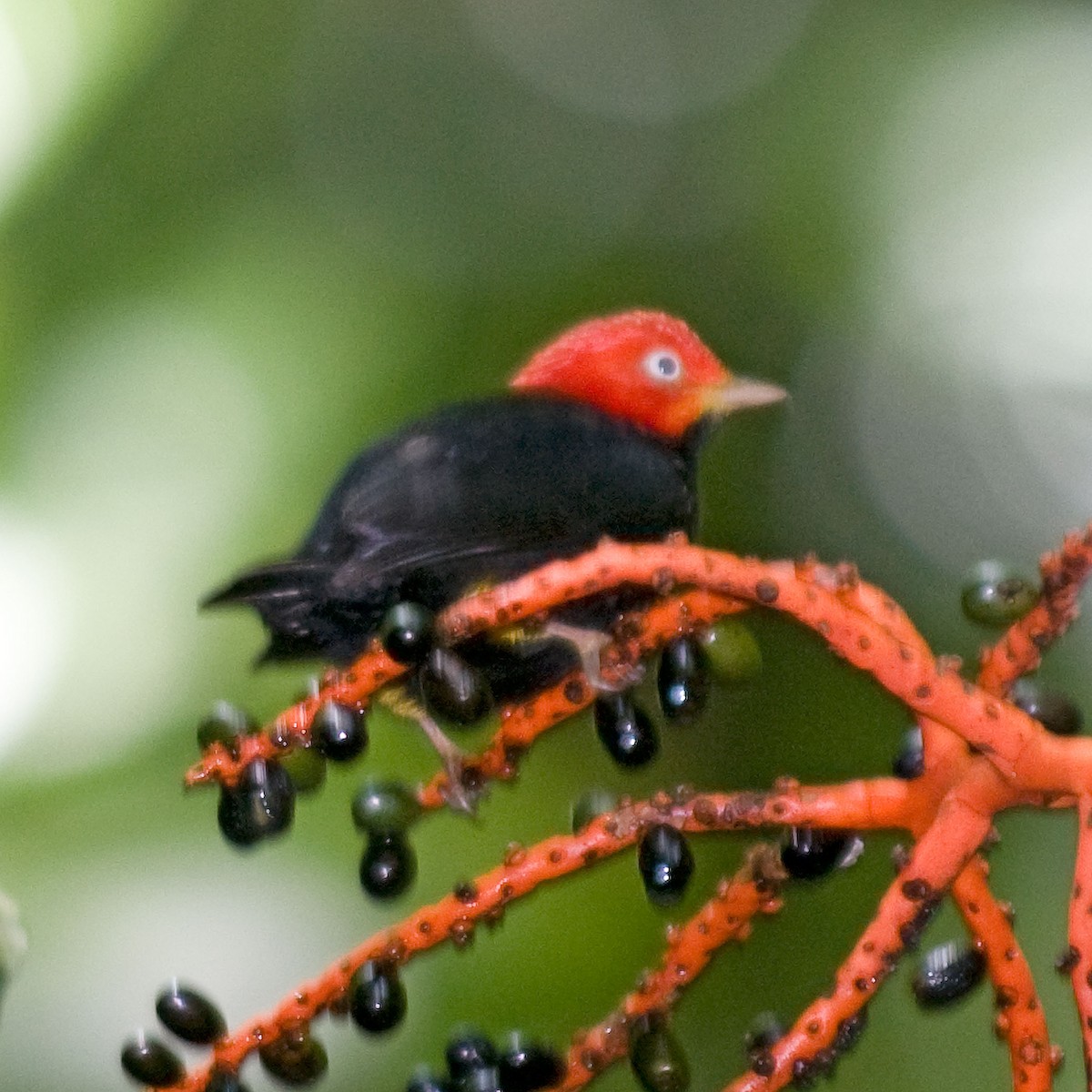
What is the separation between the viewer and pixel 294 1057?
504mm

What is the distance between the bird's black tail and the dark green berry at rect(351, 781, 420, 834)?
142mm

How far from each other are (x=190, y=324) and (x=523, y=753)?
562 millimetres

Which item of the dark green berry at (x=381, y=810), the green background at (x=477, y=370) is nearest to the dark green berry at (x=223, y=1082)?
the dark green berry at (x=381, y=810)

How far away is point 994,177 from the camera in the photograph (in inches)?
42.1

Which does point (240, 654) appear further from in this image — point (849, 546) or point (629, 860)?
point (849, 546)

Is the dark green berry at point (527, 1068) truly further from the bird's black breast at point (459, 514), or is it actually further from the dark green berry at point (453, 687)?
the bird's black breast at point (459, 514)

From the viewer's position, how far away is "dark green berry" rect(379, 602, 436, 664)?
1.47 ft

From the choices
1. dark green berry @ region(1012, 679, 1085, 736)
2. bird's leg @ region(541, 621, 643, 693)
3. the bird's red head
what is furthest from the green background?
dark green berry @ region(1012, 679, 1085, 736)

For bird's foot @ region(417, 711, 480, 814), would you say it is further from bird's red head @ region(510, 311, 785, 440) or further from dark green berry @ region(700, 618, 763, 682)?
bird's red head @ region(510, 311, 785, 440)

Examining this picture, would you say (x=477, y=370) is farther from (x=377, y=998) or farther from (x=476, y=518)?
(x=377, y=998)

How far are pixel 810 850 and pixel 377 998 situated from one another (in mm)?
166

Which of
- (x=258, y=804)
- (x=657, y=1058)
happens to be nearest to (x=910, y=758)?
(x=657, y=1058)

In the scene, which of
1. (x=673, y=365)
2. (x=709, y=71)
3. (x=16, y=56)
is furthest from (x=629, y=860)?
(x=16, y=56)

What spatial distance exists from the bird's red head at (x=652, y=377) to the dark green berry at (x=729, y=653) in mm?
370
